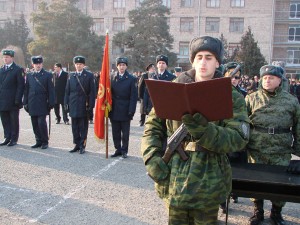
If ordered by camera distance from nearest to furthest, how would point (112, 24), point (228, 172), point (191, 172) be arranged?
point (191, 172)
point (228, 172)
point (112, 24)

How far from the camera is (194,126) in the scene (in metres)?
2.05

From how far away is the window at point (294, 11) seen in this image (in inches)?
1593

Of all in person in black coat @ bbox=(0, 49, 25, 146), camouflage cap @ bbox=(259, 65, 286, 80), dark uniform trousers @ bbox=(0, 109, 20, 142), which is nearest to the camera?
camouflage cap @ bbox=(259, 65, 286, 80)

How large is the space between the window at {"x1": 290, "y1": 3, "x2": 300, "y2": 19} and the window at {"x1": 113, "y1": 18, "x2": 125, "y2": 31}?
20393 millimetres

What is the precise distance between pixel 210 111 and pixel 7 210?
3.28 m

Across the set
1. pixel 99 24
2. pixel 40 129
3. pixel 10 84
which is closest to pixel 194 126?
pixel 40 129

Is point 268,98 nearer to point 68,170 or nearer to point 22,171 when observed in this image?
point 68,170

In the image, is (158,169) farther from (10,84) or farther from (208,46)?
(10,84)

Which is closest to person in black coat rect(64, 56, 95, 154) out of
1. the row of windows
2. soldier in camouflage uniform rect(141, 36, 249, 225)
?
soldier in camouflage uniform rect(141, 36, 249, 225)

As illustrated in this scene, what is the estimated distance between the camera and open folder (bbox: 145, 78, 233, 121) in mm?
1995

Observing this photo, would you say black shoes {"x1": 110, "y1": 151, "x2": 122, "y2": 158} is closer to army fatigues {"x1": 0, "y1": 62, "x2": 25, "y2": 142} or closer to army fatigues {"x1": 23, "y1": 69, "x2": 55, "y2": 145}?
army fatigues {"x1": 23, "y1": 69, "x2": 55, "y2": 145}

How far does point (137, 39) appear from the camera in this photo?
35594 millimetres

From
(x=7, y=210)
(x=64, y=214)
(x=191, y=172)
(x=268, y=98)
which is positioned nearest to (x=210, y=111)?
(x=191, y=172)

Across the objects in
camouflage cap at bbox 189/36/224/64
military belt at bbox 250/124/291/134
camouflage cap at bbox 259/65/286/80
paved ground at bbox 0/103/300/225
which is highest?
camouflage cap at bbox 189/36/224/64
